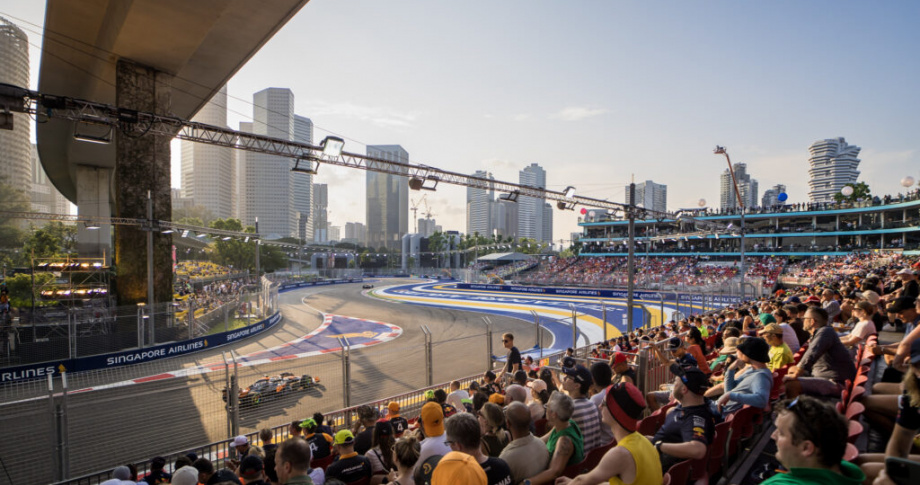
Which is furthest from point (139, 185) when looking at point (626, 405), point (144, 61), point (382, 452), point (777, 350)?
point (777, 350)

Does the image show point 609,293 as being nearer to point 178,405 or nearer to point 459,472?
point 178,405

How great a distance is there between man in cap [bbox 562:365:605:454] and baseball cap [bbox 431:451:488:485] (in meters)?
1.65

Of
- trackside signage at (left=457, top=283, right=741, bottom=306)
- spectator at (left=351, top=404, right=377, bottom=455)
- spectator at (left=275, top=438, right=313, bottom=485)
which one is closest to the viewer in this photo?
spectator at (left=275, top=438, right=313, bottom=485)

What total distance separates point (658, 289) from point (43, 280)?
Answer: 43076mm

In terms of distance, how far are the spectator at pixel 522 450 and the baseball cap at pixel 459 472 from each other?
0.77 metres

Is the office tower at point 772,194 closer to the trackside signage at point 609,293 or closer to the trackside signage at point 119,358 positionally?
the trackside signage at point 609,293

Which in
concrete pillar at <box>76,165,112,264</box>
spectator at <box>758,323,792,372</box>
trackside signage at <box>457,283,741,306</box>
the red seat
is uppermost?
concrete pillar at <box>76,165,112,264</box>

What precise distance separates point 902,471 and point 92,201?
136ft

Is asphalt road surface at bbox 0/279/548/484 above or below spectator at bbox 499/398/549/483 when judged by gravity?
below

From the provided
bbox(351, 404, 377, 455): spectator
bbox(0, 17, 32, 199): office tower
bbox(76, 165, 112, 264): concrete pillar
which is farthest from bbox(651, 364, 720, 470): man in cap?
bbox(0, 17, 32, 199): office tower

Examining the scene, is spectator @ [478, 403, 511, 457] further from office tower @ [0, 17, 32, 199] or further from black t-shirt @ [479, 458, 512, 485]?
office tower @ [0, 17, 32, 199]

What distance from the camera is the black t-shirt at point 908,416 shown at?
246 centimetres

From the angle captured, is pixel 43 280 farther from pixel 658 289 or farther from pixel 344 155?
pixel 658 289

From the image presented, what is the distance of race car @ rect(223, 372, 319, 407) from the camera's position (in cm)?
1001
